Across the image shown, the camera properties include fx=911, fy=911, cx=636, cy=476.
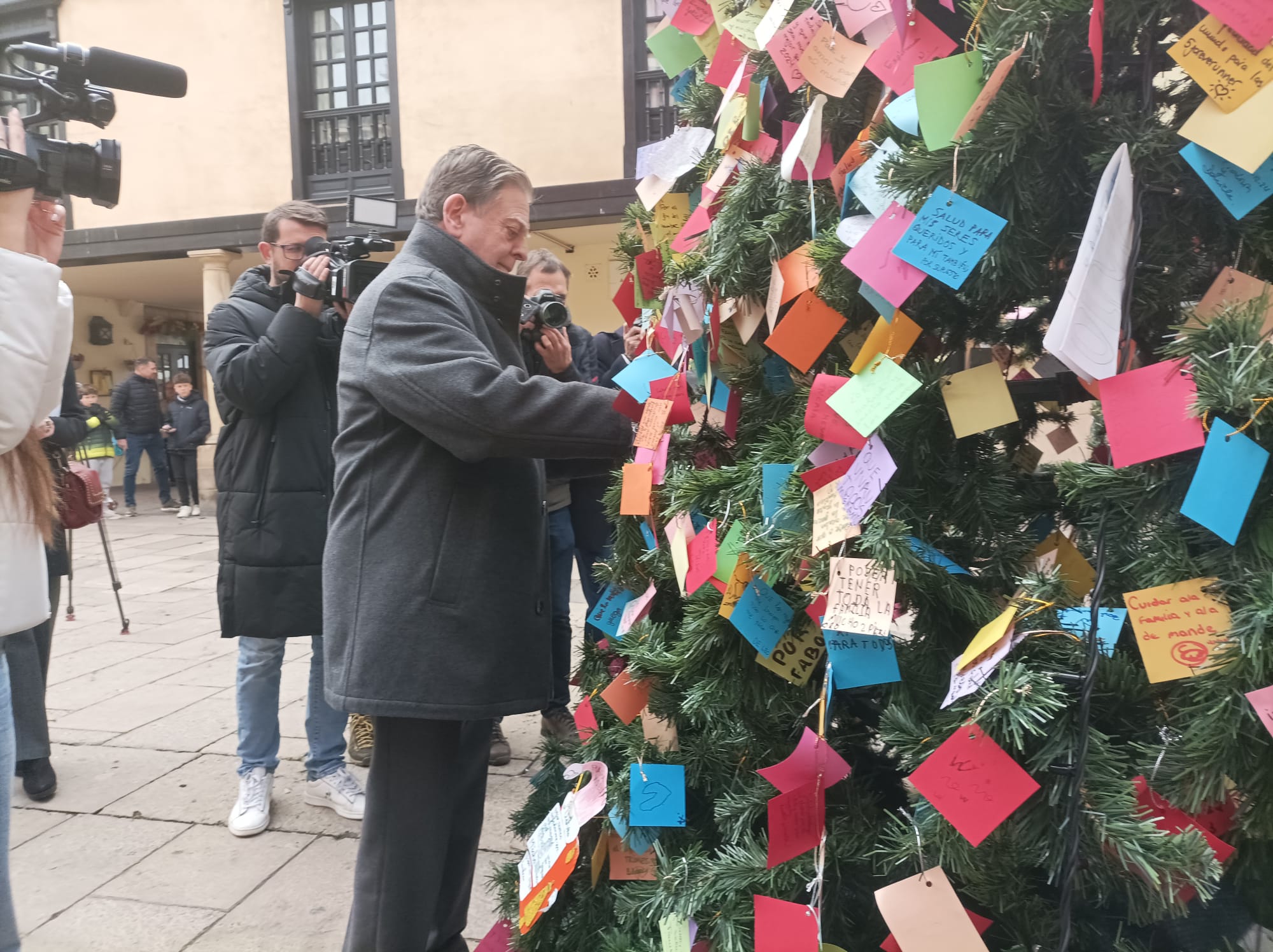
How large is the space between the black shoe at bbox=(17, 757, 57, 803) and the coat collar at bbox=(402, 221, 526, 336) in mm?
2508

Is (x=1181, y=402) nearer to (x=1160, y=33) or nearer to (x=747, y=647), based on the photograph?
(x=1160, y=33)

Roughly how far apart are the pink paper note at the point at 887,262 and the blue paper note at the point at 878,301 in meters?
0.02

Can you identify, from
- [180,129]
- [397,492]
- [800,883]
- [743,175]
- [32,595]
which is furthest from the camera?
[180,129]

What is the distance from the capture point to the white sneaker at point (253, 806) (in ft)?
9.48

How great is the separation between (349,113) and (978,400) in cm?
1088

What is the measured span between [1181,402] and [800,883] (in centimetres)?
85

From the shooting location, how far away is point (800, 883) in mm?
1350

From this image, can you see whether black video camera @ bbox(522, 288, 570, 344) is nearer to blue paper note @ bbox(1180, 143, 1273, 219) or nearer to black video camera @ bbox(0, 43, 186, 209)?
black video camera @ bbox(0, 43, 186, 209)

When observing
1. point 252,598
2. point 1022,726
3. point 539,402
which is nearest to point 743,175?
point 539,402

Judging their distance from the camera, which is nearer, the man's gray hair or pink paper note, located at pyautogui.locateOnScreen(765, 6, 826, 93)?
pink paper note, located at pyautogui.locateOnScreen(765, 6, 826, 93)

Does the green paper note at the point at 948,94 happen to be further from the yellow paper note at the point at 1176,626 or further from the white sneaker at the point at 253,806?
the white sneaker at the point at 253,806

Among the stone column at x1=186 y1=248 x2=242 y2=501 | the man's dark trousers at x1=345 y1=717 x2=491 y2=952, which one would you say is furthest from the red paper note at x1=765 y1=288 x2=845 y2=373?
the stone column at x1=186 y1=248 x2=242 y2=501

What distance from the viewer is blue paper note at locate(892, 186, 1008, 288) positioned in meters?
1.08

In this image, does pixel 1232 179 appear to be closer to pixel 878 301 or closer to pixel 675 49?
pixel 878 301
